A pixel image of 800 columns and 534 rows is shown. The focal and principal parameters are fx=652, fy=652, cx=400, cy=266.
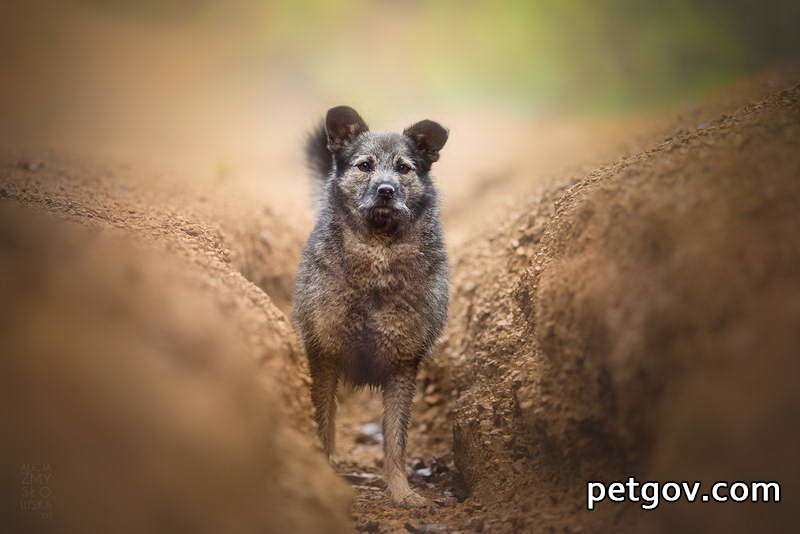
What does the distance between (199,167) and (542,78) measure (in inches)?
261

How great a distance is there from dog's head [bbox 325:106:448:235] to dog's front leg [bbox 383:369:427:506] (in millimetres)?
990

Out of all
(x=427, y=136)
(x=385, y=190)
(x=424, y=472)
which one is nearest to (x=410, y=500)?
(x=424, y=472)

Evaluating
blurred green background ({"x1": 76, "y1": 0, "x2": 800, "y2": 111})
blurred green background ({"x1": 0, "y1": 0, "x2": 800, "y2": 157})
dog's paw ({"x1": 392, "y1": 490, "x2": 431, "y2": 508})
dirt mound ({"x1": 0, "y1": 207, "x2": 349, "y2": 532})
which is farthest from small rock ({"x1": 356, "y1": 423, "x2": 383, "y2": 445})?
blurred green background ({"x1": 76, "y1": 0, "x2": 800, "y2": 111})

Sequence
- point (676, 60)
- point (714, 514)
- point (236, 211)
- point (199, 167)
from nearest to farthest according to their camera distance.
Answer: point (714, 514) → point (236, 211) → point (199, 167) → point (676, 60)

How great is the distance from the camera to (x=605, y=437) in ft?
9.84

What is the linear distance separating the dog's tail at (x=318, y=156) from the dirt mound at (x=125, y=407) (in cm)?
248

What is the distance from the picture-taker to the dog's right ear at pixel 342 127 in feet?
14.9

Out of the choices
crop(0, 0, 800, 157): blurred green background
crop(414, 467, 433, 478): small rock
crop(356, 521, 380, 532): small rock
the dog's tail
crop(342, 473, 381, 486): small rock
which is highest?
crop(0, 0, 800, 157): blurred green background

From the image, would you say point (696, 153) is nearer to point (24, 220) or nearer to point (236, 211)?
point (24, 220)

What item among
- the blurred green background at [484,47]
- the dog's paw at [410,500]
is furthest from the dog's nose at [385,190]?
the blurred green background at [484,47]

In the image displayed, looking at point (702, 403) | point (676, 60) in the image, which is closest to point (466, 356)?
point (702, 403)

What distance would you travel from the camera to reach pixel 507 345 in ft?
14.0

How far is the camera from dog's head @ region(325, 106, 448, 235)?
412 cm

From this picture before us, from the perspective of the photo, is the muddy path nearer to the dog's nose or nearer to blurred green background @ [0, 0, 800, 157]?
the dog's nose
